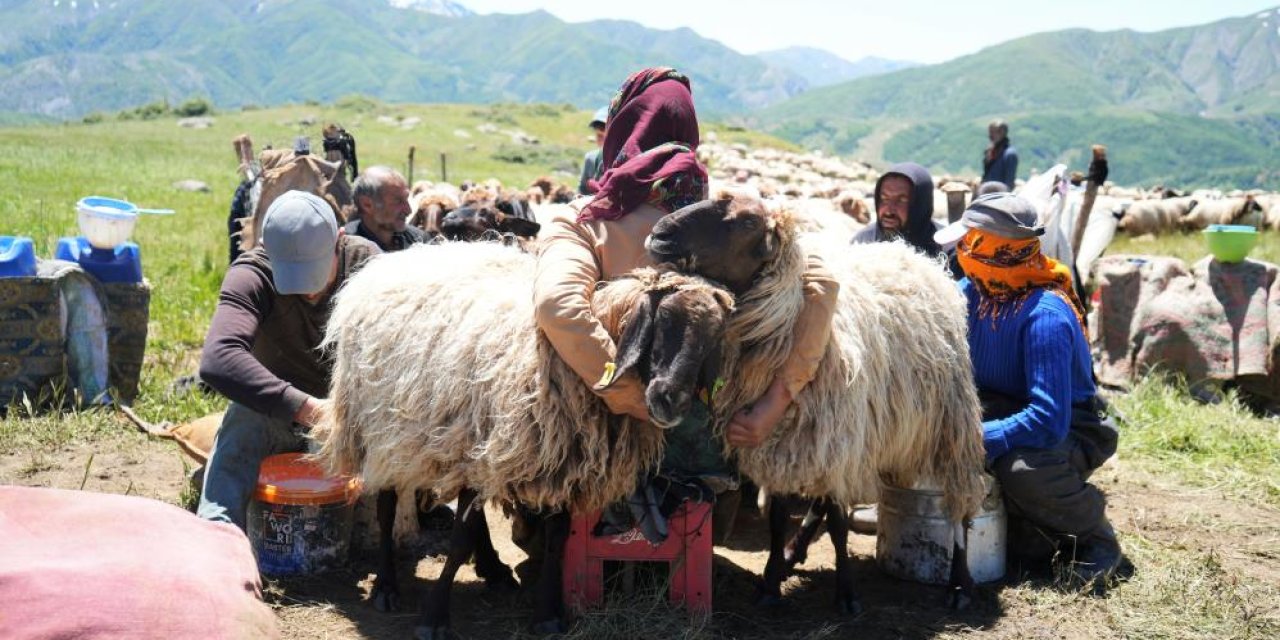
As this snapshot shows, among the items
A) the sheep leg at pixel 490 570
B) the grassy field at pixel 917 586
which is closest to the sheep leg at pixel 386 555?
the grassy field at pixel 917 586

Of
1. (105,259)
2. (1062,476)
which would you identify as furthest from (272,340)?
(1062,476)

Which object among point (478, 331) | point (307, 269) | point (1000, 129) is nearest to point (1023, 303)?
point (478, 331)

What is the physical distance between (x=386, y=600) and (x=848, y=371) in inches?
83.2

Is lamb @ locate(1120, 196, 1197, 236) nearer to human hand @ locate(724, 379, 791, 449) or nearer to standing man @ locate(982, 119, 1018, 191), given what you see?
standing man @ locate(982, 119, 1018, 191)

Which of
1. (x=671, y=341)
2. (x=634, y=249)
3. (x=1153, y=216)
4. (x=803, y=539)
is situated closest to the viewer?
(x=671, y=341)

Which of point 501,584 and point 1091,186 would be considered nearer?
point 501,584

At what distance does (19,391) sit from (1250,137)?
182 m

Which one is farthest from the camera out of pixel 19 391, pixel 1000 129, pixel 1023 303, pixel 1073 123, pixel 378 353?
pixel 1073 123

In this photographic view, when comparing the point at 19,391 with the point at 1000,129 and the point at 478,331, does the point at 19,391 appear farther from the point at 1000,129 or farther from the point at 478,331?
the point at 1000,129

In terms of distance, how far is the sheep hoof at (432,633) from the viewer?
3727mm

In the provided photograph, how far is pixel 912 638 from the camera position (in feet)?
12.9

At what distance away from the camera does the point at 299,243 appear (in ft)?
13.4

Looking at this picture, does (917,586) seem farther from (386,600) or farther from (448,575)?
(386,600)

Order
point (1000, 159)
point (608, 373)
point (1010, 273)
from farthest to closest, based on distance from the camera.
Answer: point (1000, 159), point (1010, 273), point (608, 373)
